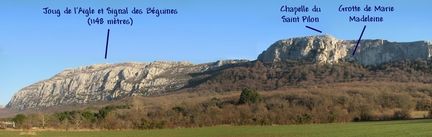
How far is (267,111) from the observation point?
138750 millimetres

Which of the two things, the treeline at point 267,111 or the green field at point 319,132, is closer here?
the green field at point 319,132

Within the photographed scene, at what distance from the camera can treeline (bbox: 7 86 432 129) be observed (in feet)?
→ 403

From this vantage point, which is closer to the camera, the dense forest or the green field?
the green field

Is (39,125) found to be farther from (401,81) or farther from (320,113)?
(401,81)

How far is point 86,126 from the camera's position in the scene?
123562mm

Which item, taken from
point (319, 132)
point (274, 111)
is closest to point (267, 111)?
point (274, 111)

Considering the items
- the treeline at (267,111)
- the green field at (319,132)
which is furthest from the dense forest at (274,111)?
the green field at (319,132)

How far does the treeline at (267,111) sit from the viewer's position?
12275 centimetres

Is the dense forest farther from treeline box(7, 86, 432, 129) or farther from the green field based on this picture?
the green field

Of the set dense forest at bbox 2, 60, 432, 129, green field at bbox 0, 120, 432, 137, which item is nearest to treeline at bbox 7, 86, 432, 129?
dense forest at bbox 2, 60, 432, 129

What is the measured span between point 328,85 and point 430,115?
258 feet

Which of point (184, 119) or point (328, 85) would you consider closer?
point (184, 119)

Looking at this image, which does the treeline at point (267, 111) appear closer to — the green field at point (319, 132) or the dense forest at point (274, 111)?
the dense forest at point (274, 111)

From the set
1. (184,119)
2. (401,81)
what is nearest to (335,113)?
(184,119)
